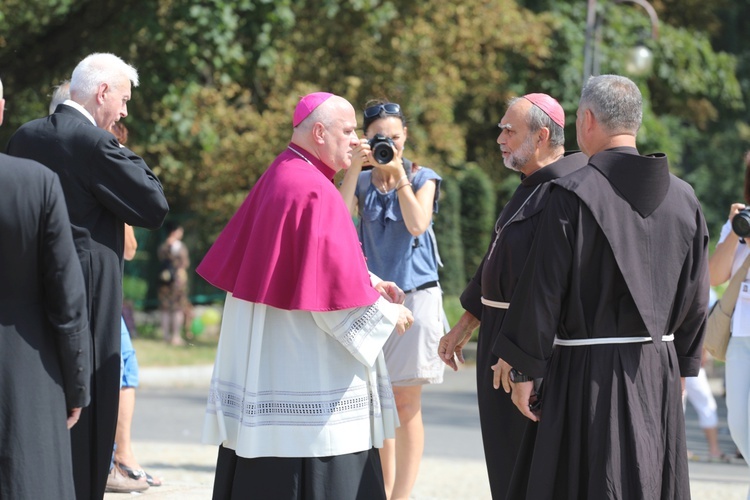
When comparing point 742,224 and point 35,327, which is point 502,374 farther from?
point 742,224

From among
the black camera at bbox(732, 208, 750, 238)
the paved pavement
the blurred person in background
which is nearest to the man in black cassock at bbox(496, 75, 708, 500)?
the black camera at bbox(732, 208, 750, 238)

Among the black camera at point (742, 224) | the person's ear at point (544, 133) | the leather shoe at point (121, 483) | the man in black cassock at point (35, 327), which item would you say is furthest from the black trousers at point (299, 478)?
the black camera at point (742, 224)

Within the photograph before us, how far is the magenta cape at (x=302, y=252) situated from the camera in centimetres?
439

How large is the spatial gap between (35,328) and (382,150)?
7.85 ft

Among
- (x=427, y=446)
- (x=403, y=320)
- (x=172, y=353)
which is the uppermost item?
(x=403, y=320)

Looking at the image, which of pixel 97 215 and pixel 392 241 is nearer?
pixel 97 215

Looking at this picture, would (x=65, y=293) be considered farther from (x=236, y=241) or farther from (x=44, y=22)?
(x=44, y=22)

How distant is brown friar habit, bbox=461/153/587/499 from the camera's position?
4648 millimetres

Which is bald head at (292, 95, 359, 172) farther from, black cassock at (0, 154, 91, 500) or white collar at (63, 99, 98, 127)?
black cassock at (0, 154, 91, 500)

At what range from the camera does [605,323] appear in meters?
4.19

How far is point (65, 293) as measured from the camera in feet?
11.9

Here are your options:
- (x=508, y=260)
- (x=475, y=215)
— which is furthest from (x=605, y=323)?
(x=475, y=215)

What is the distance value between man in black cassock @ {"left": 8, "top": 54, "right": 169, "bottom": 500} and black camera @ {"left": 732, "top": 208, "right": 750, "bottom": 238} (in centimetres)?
288

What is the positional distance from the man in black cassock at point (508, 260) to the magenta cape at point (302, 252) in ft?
2.00
